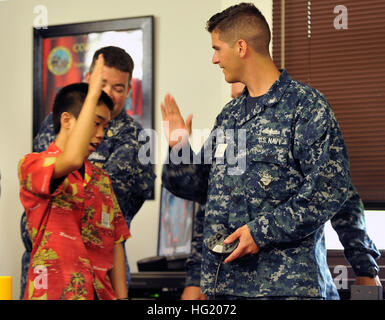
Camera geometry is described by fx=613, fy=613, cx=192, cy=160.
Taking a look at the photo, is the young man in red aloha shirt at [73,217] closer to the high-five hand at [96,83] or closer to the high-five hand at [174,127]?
the high-five hand at [96,83]

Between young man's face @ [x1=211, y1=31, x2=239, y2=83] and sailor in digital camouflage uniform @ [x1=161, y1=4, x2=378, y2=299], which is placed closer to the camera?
sailor in digital camouflage uniform @ [x1=161, y1=4, x2=378, y2=299]

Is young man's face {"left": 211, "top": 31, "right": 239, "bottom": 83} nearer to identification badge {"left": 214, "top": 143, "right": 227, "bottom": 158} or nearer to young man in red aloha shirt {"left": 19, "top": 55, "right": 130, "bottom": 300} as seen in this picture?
identification badge {"left": 214, "top": 143, "right": 227, "bottom": 158}

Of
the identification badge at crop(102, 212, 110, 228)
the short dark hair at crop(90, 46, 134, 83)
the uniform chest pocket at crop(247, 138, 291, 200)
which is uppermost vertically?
the short dark hair at crop(90, 46, 134, 83)

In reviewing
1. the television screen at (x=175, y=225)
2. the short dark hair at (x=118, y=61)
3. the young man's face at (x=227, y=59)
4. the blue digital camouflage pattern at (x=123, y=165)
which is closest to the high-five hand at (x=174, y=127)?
the young man's face at (x=227, y=59)

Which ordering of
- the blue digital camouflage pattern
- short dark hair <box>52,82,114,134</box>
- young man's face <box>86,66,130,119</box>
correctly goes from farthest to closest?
1. young man's face <box>86,66,130,119</box>
2. the blue digital camouflage pattern
3. short dark hair <box>52,82,114,134</box>

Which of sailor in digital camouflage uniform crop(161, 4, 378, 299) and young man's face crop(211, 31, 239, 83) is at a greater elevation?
young man's face crop(211, 31, 239, 83)

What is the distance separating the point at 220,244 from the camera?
144cm

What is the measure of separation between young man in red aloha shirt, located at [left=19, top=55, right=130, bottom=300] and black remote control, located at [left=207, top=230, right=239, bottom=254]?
31cm

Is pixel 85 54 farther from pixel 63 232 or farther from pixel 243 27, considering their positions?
pixel 63 232

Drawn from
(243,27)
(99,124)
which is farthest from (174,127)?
(243,27)

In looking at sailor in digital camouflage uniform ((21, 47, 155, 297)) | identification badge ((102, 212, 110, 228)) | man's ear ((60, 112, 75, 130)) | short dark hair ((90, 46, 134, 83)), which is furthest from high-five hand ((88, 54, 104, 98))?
short dark hair ((90, 46, 134, 83))

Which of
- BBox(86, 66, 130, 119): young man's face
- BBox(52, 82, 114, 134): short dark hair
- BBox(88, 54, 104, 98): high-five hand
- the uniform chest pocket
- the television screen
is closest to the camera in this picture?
BBox(88, 54, 104, 98): high-five hand

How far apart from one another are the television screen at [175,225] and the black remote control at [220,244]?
1164 millimetres

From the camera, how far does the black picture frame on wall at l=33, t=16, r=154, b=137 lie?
110 inches
